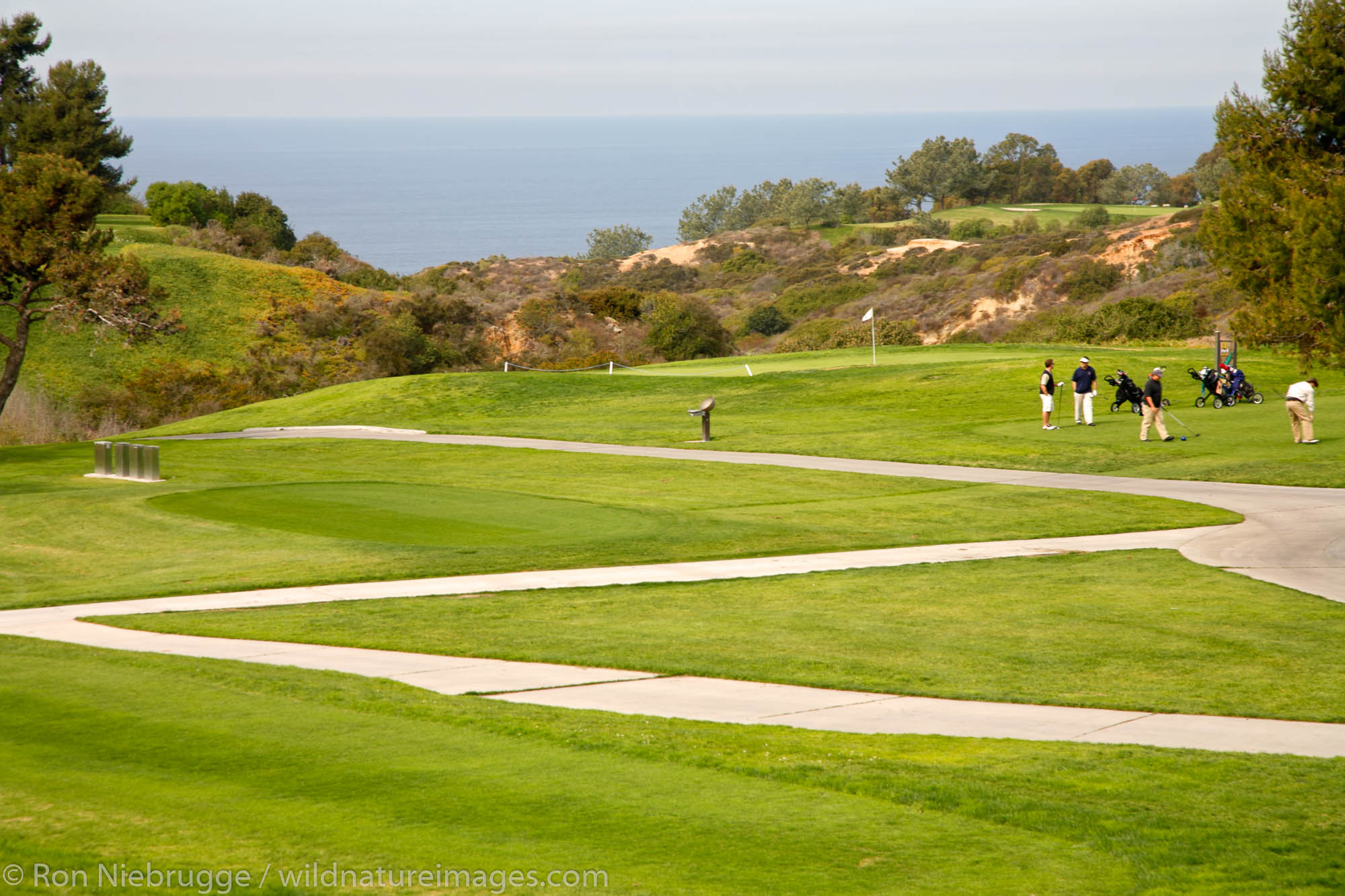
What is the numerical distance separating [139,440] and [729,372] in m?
22.0

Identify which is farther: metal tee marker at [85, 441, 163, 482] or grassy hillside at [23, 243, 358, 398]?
grassy hillside at [23, 243, 358, 398]

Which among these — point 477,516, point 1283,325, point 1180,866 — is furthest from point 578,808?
point 1283,325

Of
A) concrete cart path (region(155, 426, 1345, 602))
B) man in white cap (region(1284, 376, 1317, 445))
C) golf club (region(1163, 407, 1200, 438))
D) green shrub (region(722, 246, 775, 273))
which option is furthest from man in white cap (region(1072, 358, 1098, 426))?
green shrub (region(722, 246, 775, 273))

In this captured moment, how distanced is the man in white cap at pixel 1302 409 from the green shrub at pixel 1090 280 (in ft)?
171

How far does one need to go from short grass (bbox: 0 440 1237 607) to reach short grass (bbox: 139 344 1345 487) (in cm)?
449

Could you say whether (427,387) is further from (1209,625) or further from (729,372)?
(1209,625)

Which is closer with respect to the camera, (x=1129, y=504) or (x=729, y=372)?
(x=1129, y=504)

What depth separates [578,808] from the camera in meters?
6.65

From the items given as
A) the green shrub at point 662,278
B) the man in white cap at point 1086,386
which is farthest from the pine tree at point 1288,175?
the green shrub at point 662,278

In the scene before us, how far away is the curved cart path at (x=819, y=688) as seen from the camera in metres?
9.10

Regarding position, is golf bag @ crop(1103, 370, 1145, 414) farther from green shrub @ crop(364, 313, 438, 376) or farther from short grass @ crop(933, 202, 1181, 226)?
short grass @ crop(933, 202, 1181, 226)

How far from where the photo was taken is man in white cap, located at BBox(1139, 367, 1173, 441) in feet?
90.4

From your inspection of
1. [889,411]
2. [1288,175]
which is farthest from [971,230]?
[1288,175]

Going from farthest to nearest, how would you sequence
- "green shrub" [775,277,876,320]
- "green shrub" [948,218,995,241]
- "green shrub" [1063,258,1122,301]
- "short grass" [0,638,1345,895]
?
"green shrub" [948,218,995,241], "green shrub" [775,277,876,320], "green shrub" [1063,258,1122,301], "short grass" [0,638,1345,895]
